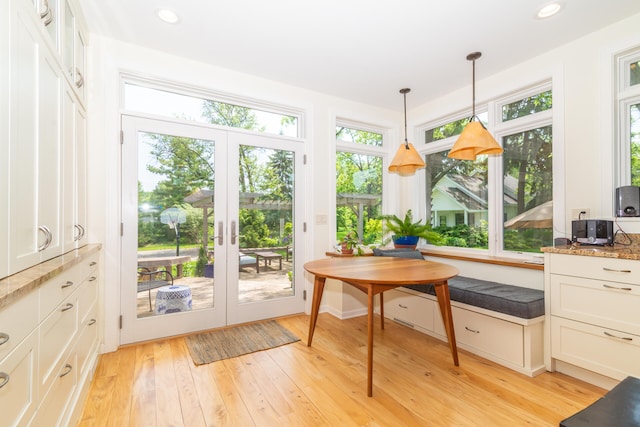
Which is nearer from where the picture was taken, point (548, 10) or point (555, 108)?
point (548, 10)

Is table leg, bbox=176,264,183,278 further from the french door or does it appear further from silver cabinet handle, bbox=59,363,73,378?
silver cabinet handle, bbox=59,363,73,378

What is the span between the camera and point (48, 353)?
1.22 meters

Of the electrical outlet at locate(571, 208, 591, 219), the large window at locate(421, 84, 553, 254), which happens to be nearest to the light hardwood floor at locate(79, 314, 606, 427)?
the electrical outlet at locate(571, 208, 591, 219)

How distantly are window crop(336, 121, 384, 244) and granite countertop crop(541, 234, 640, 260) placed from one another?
202 centimetres

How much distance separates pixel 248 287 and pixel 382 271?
5.33ft

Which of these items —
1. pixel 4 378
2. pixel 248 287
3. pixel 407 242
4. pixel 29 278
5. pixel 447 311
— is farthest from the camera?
pixel 407 242

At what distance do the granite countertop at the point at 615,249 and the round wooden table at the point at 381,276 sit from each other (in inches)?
30.4

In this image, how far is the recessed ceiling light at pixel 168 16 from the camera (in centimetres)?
223

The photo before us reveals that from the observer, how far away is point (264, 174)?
3326 mm

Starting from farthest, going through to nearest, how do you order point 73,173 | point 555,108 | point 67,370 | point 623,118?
1. point 555,108
2. point 623,118
3. point 73,173
4. point 67,370

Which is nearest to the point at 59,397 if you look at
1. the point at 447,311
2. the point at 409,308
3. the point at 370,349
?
the point at 370,349

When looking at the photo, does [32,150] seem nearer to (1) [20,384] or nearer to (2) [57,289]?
(2) [57,289]

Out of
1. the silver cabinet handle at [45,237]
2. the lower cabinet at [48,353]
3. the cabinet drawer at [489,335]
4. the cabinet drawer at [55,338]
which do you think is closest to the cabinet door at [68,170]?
the lower cabinet at [48,353]

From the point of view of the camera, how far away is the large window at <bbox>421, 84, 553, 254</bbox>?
115 inches
